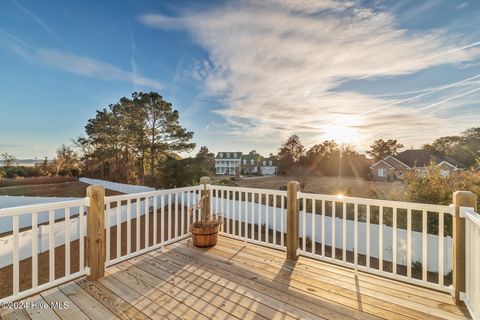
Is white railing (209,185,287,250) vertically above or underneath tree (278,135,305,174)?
underneath

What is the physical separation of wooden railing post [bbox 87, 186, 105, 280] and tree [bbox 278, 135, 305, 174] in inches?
532

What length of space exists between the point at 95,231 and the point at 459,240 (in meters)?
3.61

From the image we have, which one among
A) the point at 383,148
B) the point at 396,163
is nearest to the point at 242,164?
the point at 383,148

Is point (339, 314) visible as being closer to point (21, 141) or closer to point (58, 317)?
point (58, 317)

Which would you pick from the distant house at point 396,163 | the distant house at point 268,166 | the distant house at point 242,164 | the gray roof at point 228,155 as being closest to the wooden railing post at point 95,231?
the distant house at point 396,163

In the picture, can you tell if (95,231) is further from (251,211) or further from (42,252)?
(42,252)

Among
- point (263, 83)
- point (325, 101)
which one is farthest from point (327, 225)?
point (263, 83)

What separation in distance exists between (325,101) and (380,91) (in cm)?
151

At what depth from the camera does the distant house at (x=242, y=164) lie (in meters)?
37.1

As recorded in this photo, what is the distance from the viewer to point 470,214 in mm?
1783

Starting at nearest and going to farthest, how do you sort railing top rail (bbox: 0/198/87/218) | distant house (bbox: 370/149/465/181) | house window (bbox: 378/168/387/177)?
railing top rail (bbox: 0/198/87/218) < distant house (bbox: 370/149/465/181) < house window (bbox: 378/168/387/177)

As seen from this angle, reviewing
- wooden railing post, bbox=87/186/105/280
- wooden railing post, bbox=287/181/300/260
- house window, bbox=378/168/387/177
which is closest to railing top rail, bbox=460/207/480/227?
wooden railing post, bbox=287/181/300/260

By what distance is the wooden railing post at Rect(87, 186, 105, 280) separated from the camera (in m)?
2.34

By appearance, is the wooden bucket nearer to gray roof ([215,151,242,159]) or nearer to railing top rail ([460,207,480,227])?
railing top rail ([460,207,480,227])
